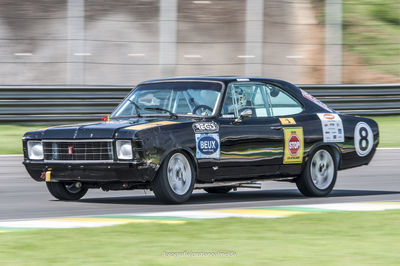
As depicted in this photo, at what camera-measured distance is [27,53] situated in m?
18.1

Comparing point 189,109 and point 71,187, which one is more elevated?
point 189,109

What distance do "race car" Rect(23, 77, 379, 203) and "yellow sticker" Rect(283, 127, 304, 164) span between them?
0.04 ft

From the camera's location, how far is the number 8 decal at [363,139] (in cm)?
1138

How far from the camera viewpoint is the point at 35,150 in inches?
392

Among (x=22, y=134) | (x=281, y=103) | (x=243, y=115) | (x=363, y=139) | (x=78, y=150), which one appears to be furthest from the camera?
(x=22, y=134)

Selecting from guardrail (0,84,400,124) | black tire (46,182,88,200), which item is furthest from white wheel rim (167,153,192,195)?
guardrail (0,84,400,124)

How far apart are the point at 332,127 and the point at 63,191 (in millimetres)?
3178

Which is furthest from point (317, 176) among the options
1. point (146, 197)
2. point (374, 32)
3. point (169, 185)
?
point (374, 32)

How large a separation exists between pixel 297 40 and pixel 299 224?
11.8m

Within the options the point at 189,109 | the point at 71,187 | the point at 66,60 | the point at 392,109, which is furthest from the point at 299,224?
the point at 392,109

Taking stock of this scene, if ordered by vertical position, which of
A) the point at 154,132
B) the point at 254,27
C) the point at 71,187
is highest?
the point at 254,27

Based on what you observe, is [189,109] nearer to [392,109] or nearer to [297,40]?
[297,40]

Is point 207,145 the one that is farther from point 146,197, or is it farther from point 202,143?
point 146,197

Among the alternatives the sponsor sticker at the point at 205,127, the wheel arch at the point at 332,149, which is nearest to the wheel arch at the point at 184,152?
the sponsor sticker at the point at 205,127
